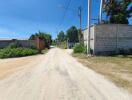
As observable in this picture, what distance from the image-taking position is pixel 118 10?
34.9m

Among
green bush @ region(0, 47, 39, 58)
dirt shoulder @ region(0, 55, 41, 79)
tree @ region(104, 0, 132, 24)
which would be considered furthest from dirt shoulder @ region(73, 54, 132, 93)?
tree @ region(104, 0, 132, 24)

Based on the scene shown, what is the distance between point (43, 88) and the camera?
764 cm

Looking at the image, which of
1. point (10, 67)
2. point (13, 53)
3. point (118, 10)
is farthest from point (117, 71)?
point (118, 10)

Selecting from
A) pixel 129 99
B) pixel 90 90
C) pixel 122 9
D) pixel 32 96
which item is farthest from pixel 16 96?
pixel 122 9

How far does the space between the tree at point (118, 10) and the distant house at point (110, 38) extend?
28.0 feet

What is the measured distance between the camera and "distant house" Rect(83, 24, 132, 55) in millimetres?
24578

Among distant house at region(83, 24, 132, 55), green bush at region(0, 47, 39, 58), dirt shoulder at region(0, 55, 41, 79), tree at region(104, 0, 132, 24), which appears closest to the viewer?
dirt shoulder at region(0, 55, 41, 79)

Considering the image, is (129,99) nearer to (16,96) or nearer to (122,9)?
(16,96)

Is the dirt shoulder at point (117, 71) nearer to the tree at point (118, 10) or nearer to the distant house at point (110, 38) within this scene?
A: the distant house at point (110, 38)

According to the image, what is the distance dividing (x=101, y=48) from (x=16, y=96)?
63.0 ft

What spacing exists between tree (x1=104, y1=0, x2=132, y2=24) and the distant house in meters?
8.53

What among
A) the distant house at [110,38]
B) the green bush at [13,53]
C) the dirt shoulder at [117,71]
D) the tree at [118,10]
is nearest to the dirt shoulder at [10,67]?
the dirt shoulder at [117,71]

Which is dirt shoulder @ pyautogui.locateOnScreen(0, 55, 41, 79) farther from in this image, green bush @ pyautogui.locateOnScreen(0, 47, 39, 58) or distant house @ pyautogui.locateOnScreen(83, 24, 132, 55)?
distant house @ pyautogui.locateOnScreen(83, 24, 132, 55)

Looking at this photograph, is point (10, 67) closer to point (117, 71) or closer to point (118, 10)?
point (117, 71)
